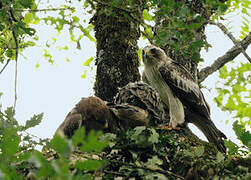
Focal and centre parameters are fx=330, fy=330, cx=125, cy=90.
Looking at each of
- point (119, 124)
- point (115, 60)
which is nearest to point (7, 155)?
point (119, 124)

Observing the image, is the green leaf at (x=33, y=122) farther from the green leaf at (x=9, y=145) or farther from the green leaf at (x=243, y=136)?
the green leaf at (x=243, y=136)

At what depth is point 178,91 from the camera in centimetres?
527

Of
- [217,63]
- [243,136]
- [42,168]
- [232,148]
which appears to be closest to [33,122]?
[42,168]

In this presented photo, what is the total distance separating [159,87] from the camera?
539cm

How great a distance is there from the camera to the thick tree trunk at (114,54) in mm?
4855

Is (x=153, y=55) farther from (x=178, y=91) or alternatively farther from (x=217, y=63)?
(x=217, y=63)

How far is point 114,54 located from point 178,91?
1.19 metres

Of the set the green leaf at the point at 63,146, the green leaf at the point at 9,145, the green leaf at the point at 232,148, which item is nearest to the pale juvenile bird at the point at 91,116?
the green leaf at the point at 232,148

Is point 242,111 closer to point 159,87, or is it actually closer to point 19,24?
point 159,87

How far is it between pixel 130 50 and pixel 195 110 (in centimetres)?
144

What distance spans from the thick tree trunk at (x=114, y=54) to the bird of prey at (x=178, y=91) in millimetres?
388

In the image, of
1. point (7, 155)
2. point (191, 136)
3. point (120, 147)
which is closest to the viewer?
point (7, 155)

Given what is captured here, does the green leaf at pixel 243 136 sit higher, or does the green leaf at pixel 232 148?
the green leaf at pixel 243 136

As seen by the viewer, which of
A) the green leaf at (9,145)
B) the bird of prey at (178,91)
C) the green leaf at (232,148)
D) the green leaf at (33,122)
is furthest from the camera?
the bird of prey at (178,91)
